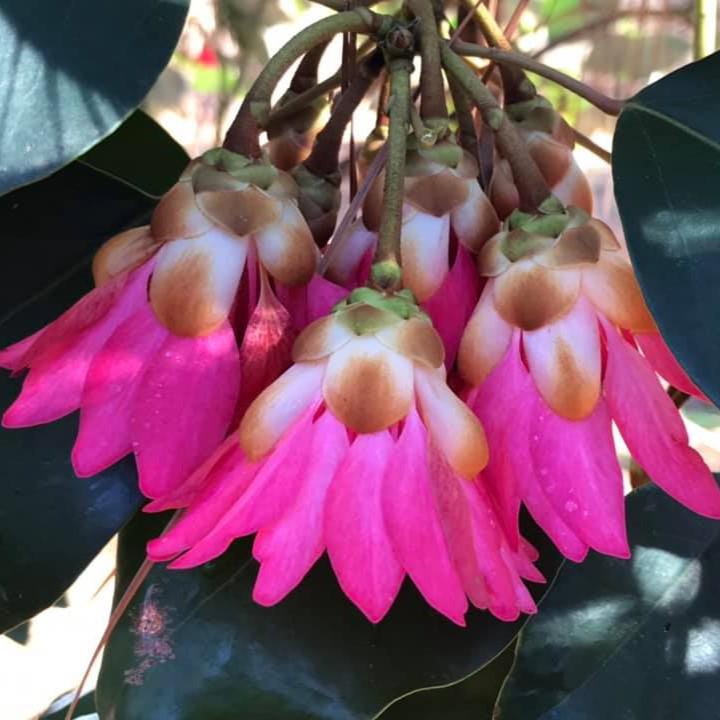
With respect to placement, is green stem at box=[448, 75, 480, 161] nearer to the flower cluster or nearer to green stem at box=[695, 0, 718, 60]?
the flower cluster

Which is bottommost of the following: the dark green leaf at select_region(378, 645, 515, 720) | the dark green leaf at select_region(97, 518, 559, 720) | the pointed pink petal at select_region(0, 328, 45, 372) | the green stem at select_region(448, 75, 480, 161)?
the dark green leaf at select_region(378, 645, 515, 720)

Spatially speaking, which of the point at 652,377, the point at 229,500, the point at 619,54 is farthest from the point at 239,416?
the point at 619,54

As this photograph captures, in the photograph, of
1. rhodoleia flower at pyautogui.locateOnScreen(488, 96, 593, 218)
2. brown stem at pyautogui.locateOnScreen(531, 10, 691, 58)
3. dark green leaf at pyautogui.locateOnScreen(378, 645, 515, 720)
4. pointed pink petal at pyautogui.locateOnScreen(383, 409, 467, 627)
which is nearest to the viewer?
pointed pink petal at pyautogui.locateOnScreen(383, 409, 467, 627)

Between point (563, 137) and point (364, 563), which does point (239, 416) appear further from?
point (563, 137)

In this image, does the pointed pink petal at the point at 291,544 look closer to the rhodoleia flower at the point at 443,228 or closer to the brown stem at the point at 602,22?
the rhodoleia flower at the point at 443,228

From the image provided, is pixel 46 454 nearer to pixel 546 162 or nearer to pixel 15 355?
pixel 15 355

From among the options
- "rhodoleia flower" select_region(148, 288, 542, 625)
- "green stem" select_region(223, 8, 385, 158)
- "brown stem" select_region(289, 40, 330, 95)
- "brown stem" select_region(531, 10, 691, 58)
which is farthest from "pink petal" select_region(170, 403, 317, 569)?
"brown stem" select_region(531, 10, 691, 58)

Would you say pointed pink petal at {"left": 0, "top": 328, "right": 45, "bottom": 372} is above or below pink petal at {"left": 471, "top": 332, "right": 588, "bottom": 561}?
above
